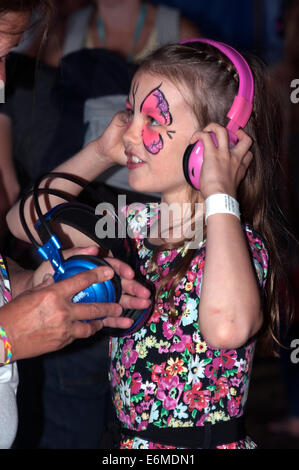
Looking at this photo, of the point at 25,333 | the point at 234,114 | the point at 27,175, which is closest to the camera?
the point at 25,333

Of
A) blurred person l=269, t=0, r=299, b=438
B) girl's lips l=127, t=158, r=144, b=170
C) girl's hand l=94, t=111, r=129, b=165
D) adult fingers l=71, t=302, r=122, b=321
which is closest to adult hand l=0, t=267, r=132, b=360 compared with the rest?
adult fingers l=71, t=302, r=122, b=321

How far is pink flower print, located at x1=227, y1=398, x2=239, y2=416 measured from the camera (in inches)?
44.4

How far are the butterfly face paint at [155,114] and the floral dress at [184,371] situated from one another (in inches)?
8.3

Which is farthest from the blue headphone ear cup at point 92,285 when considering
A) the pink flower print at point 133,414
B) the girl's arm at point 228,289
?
the pink flower print at point 133,414

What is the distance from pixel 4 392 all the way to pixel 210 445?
38 centimetres

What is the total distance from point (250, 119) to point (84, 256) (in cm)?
44

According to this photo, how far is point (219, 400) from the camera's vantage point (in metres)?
1.12

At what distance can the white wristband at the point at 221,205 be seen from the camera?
101 centimetres

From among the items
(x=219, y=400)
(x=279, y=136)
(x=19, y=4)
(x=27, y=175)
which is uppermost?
(x=19, y=4)

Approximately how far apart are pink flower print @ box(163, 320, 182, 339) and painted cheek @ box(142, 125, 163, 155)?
0.32 m

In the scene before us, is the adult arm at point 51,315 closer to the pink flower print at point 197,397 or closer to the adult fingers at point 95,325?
the adult fingers at point 95,325

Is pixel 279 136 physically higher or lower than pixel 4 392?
higher

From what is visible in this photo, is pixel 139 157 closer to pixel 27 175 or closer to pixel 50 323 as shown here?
pixel 50 323
